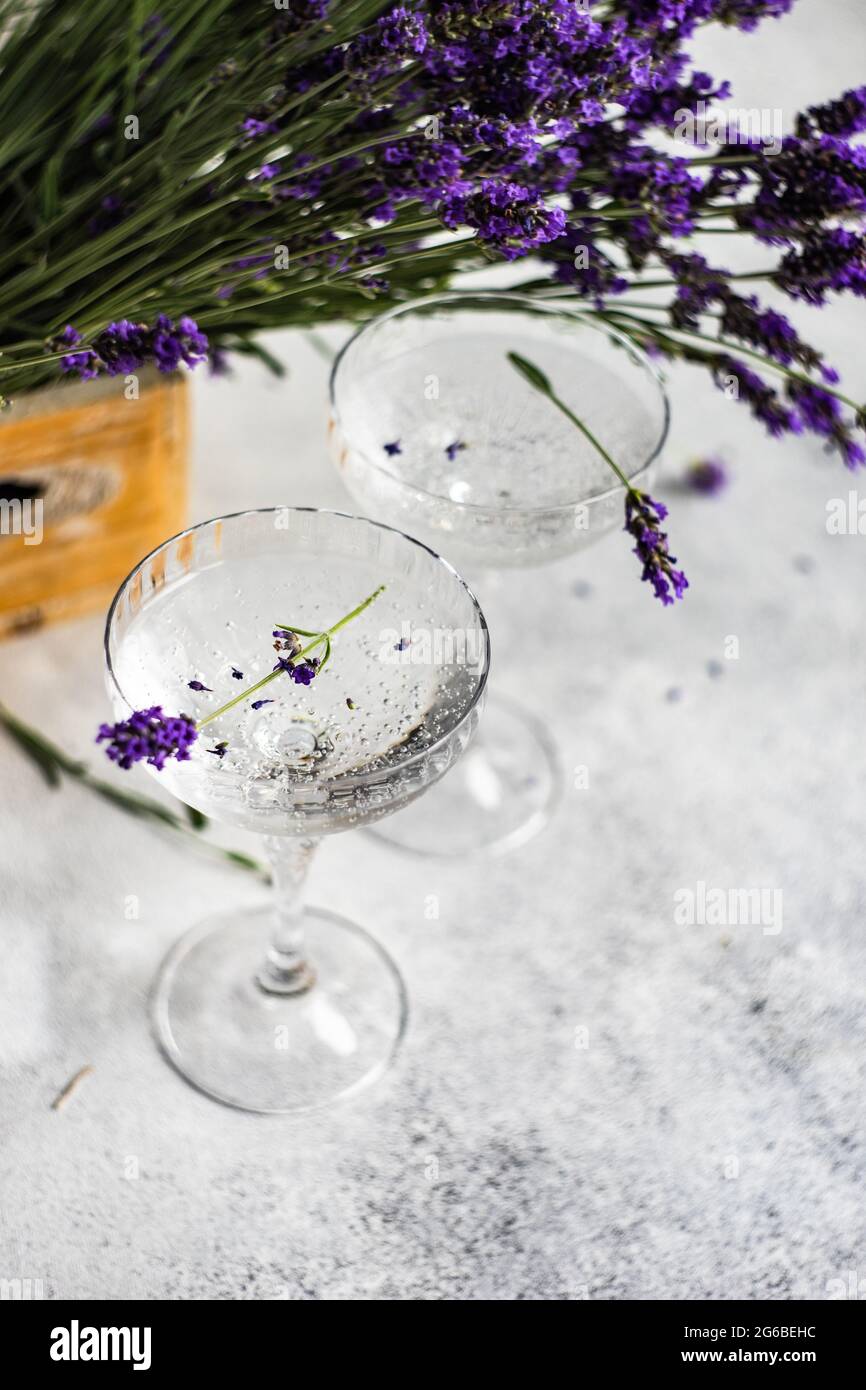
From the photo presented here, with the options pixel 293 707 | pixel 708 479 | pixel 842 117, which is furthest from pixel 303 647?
pixel 708 479

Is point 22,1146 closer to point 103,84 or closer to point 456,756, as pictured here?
point 456,756

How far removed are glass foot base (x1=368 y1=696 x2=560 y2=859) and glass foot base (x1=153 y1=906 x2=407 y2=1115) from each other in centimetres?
9

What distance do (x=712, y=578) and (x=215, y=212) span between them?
19.6 inches

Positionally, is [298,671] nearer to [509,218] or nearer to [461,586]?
[461,586]

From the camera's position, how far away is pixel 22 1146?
73 centimetres

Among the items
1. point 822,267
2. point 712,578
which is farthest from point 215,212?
point 712,578

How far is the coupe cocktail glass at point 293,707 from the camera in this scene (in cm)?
62

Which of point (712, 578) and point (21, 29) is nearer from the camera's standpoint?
point (21, 29)

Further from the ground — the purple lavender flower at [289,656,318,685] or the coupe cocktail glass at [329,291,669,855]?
the coupe cocktail glass at [329,291,669,855]

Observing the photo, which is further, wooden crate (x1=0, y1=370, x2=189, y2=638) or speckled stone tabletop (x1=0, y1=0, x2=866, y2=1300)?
wooden crate (x1=0, y1=370, x2=189, y2=638)

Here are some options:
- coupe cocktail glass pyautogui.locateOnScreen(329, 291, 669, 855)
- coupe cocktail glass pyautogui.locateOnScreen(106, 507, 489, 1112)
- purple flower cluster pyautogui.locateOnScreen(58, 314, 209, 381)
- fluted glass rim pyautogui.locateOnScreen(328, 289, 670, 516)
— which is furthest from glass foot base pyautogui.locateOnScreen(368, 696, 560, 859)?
purple flower cluster pyautogui.locateOnScreen(58, 314, 209, 381)

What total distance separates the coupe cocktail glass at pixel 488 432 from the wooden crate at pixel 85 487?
0.14 meters

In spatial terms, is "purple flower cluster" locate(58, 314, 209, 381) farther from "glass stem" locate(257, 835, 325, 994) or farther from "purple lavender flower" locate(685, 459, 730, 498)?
"purple lavender flower" locate(685, 459, 730, 498)

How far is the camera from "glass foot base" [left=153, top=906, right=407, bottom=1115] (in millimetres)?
790
